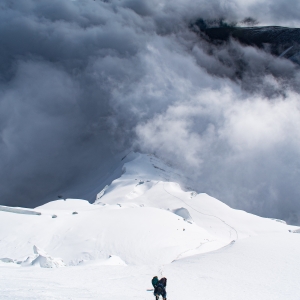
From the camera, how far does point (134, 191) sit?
7625 centimetres

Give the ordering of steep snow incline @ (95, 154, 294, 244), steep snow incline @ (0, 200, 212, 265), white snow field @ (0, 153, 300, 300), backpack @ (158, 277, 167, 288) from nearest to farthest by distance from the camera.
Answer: backpack @ (158, 277, 167, 288)
white snow field @ (0, 153, 300, 300)
steep snow incline @ (0, 200, 212, 265)
steep snow incline @ (95, 154, 294, 244)

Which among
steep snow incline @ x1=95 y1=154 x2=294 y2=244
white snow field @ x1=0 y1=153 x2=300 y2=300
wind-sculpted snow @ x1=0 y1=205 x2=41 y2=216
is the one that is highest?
steep snow incline @ x1=95 y1=154 x2=294 y2=244

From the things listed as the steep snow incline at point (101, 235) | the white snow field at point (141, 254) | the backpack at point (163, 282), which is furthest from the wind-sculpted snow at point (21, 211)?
the backpack at point (163, 282)

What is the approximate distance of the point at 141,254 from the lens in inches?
1471

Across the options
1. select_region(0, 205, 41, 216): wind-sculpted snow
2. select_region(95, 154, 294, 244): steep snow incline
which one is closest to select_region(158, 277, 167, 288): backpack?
select_region(0, 205, 41, 216): wind-sculpted snow

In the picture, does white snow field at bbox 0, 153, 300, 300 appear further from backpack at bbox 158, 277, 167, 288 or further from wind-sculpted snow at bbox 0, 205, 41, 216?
backpack at bbox 158, 277, 167, 288

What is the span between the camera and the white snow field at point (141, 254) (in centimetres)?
2061

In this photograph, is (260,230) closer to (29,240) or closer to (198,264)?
(198,264)

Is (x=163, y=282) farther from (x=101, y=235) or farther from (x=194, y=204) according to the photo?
(x=194, y=204)

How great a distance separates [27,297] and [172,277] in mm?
12660

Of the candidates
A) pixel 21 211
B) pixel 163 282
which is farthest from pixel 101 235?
pixel 163 282

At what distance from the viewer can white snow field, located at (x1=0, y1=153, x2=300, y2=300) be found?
2061 centimetres

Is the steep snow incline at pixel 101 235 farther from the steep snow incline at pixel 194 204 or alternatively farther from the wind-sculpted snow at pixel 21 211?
the steep snow incline at pixel 194 204

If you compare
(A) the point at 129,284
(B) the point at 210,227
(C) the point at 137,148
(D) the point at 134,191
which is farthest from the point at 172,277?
(C) the point at 137,148
